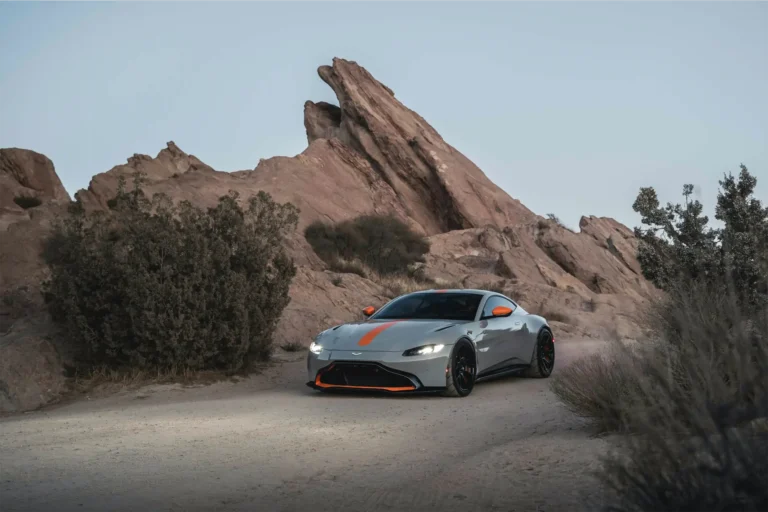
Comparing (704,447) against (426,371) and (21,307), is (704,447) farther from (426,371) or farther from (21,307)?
(21,307)

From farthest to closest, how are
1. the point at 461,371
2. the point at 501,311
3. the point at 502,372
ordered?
the point at 502,372 < the point at 501,311 < the point at 461,371

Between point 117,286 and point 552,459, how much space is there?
962cm

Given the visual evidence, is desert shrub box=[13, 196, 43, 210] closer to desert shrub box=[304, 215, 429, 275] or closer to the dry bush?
desert shrub box=[304, 215, 429, 275]

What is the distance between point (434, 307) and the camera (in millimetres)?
13586

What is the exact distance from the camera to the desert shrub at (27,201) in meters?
39.6

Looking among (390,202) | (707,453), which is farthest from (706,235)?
(390,202)

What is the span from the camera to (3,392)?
44.1 feet

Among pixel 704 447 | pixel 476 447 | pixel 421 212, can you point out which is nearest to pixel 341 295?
pixel 476 447

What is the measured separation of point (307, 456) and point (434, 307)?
20.2 ft

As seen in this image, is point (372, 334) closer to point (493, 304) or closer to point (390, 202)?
point (493, 304)

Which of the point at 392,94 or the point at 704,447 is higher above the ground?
the point at 392,94

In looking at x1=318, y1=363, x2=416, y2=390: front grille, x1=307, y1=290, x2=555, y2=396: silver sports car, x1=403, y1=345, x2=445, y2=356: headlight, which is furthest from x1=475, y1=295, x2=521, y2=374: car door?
x1=318, y1=363, x2=416, y2=390: front grille

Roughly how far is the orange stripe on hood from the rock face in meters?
11.7

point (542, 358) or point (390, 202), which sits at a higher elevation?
point (390, 202)
